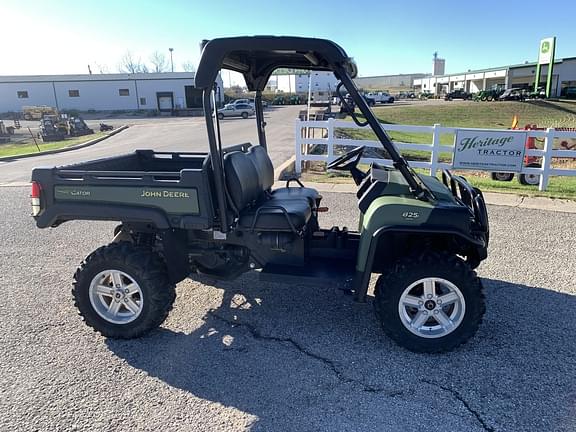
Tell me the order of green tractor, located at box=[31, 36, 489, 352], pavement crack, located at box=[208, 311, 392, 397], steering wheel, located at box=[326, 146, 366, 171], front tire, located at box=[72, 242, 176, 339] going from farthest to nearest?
Result: steering wheel, located at box=[326, 146, 366, 171] < front tire, located at box=[72, 242, 176, 339] < green tractor, located at box=[31, 36, 489, 352] < pavement crack, located at box=[208, 311, 392, 397]

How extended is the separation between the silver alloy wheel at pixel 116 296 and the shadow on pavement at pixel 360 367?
244 mm

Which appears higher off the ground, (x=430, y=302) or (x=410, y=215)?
(x=410, y=215)

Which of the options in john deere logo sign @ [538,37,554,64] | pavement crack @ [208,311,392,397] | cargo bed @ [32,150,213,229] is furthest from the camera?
john deere logo sign @ [538,37,554,64]

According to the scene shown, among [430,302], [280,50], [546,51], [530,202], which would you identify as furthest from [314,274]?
[546,51]

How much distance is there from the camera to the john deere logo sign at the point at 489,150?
8539 millimetres

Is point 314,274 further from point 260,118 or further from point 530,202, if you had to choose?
point 530,202

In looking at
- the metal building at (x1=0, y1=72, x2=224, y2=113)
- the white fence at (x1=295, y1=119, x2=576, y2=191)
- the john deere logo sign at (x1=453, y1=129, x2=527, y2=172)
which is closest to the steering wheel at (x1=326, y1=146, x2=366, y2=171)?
the white fence at (x1=295, y1=119, x2=576, y2=191)

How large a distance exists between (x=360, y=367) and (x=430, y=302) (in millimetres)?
688

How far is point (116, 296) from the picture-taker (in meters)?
3.46

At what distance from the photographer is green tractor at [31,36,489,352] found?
308 cm

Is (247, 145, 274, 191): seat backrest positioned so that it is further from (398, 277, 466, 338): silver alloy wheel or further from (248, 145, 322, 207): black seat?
(398, 277, 466, 338): silver alloy wheel

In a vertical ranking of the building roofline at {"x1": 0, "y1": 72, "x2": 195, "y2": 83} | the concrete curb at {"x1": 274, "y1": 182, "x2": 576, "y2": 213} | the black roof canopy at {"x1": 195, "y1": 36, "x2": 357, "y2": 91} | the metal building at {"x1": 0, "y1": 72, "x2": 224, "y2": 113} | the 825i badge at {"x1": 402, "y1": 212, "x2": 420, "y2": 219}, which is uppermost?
the building roofline at {"x1": 0, "y1": 72, "x2": 195, "y2": 83}

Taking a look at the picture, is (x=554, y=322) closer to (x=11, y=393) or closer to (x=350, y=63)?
(x=350, y=63)

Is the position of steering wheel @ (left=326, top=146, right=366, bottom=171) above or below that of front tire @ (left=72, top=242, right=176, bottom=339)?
above
